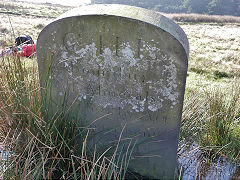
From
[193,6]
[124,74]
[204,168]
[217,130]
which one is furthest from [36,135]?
[193,6]

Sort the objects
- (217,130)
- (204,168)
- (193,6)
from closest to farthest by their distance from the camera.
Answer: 1. (204,168)
2. (217,130)
3. (193,6)

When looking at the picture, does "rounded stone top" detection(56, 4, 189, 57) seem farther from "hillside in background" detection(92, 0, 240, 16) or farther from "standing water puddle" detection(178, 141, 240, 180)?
"hillside in background" detection(92, 0, 240, 16)

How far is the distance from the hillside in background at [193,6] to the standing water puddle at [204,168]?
2400 inches

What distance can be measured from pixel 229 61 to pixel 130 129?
6985 mm

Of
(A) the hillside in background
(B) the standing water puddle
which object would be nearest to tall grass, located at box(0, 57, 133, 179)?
(B) the standing water puddle

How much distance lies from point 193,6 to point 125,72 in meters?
68.0

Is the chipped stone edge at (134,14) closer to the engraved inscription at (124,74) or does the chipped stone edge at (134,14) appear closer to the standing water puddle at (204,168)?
the engraved inscription at (124,74)

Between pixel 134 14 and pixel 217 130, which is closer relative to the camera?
pixel 134 14

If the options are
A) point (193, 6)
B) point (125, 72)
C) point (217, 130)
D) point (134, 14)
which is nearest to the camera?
point (134, 14)

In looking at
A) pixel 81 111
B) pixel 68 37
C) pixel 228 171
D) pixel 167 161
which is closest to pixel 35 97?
pixel 81 111

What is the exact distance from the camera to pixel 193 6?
6306cm

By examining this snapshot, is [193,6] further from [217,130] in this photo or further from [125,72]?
[125,72]

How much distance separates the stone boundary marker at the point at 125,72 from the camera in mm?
1837

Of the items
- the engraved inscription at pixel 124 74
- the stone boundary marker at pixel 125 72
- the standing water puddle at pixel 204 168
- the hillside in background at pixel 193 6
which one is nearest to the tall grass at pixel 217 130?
the standing water puddle at pixel 204 168
